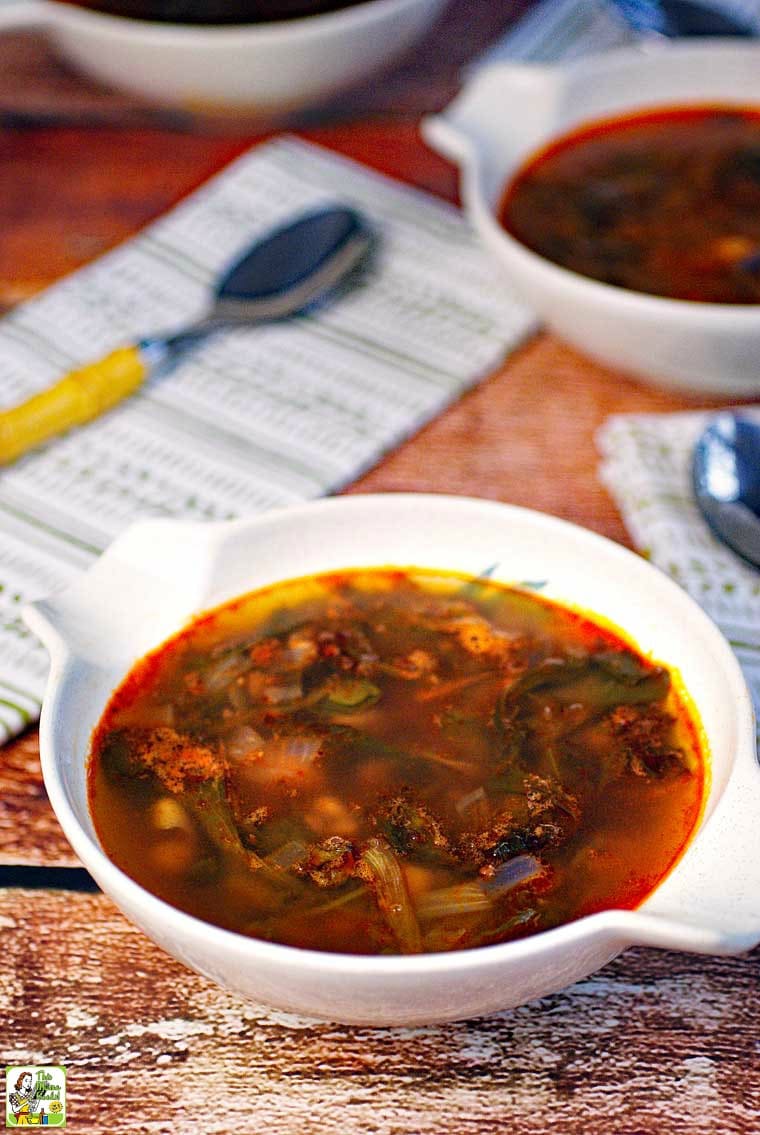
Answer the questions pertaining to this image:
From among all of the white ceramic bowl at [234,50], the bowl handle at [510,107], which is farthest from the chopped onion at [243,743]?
the white ceramic bowl at [234,50]

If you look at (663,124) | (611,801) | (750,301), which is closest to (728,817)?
(611,801)

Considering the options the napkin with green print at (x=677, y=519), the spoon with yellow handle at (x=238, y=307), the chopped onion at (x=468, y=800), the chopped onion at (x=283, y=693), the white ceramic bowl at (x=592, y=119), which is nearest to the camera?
the chopped onion at (x=468, y=800)

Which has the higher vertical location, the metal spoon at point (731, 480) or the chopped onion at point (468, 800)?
the chopped onion at point (468, 800)

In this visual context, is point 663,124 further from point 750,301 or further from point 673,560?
point 673,560

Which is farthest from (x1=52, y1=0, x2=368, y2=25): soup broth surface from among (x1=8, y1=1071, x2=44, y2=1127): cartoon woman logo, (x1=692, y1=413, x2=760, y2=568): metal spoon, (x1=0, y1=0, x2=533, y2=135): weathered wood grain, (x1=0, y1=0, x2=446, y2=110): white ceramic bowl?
(x1=8, y1=1071, x2=44, y2=1127): cartoon woman logo

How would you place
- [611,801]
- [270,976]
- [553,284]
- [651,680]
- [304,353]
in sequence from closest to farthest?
1. [270,976]
2. [611,801]
3. [651,680]
4. [553,284]
5. [304,353]

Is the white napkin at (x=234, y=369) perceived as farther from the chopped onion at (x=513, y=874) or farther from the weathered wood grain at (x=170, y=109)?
the chopped onion at (x=513, y=874)

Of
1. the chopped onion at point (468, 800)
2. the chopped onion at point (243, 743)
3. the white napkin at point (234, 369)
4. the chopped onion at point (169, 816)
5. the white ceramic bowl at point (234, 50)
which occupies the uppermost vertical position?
the white ceramic bowl at point (234, 50)

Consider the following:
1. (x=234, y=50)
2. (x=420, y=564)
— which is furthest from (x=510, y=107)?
(x=420, y=564)
